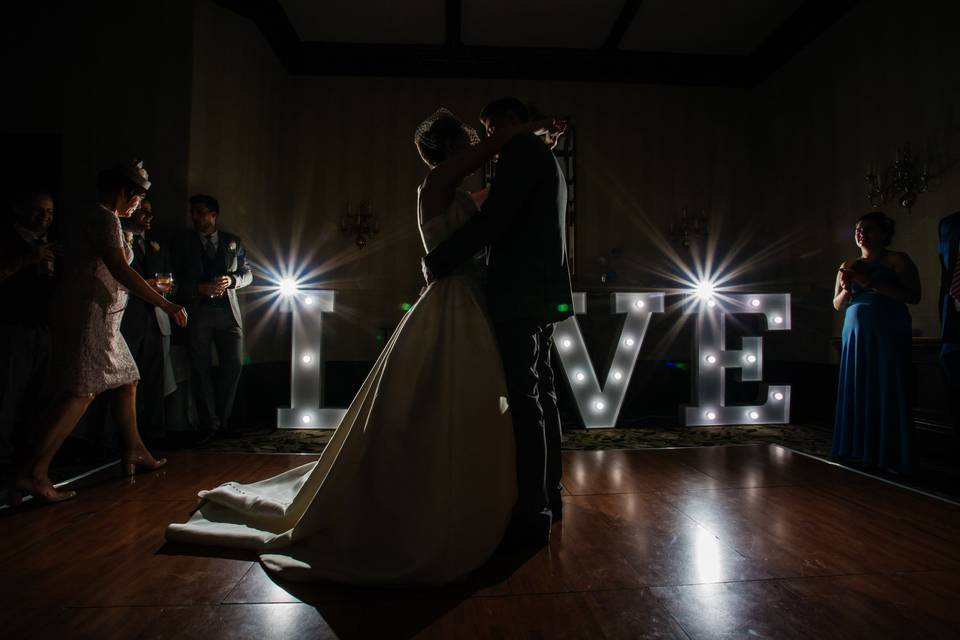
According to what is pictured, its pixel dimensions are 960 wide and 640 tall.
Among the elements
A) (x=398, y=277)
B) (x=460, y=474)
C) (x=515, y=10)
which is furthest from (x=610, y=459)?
(x=515, y=10)

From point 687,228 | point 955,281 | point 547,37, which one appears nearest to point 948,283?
point 955,281

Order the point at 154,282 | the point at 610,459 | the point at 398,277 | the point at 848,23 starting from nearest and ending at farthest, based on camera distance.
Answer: the point at 154,282 < the point at 610,459 < the point at 848,23 < the point at 398,277

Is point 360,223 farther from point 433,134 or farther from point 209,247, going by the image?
point 433,134

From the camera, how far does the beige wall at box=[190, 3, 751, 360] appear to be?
19.5 ft

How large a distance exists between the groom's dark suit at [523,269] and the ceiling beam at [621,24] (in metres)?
4.21

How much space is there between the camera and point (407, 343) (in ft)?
5.58

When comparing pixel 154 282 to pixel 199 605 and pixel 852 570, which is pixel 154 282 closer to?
pixel 199 605

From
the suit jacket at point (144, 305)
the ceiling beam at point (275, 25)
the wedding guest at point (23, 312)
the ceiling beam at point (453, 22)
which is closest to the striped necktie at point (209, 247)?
the suit jacket at point (144, 305)

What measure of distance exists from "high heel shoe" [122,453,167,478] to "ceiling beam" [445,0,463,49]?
15.4 ft

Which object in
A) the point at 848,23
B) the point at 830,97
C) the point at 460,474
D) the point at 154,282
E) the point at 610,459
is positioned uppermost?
the point at 848,23

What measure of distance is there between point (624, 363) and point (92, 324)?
3436 millimetres

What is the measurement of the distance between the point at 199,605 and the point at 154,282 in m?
1.97

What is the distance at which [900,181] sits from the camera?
4250 millimetres

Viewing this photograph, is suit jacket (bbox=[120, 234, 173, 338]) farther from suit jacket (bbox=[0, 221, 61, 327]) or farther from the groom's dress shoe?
the groom's dress shoe
